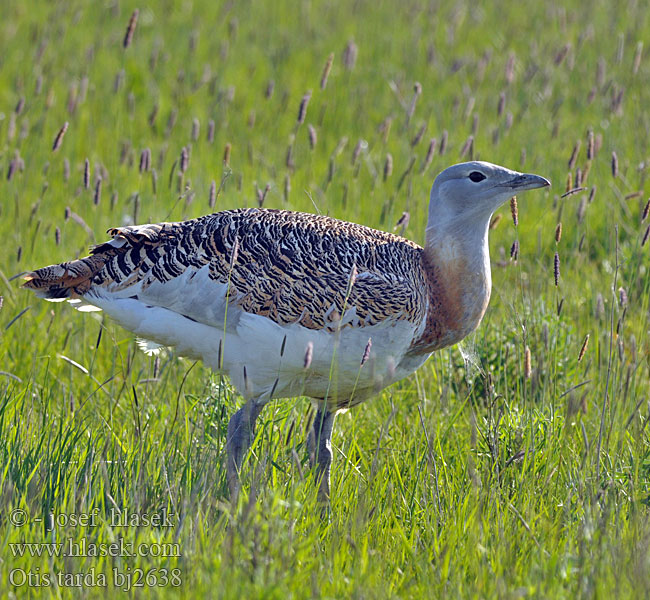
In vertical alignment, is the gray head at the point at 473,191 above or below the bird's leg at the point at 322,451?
above

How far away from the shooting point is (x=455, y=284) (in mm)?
3941

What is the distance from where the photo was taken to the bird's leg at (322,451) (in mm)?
3479

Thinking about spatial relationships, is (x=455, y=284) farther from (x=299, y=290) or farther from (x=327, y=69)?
(x=327, y=69)

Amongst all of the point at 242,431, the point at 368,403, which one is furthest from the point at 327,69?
the point at 242,431

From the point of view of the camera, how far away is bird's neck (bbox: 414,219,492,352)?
3910 mm

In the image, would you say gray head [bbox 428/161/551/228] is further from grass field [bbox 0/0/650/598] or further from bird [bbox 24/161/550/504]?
grass field [bbox 0/0/650/598]

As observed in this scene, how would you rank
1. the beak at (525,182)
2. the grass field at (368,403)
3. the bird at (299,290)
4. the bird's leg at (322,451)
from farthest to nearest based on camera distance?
1. the beak at (525,182)
2. the bird at (299,290)
3. the bird's leg at (322,451)
4. the grass field at (368,403)

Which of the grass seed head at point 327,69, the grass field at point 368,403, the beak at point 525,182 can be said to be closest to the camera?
the grass field at point 368,403

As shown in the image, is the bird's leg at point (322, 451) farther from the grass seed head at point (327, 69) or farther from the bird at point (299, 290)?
the grass seed head at point (327, 69)
